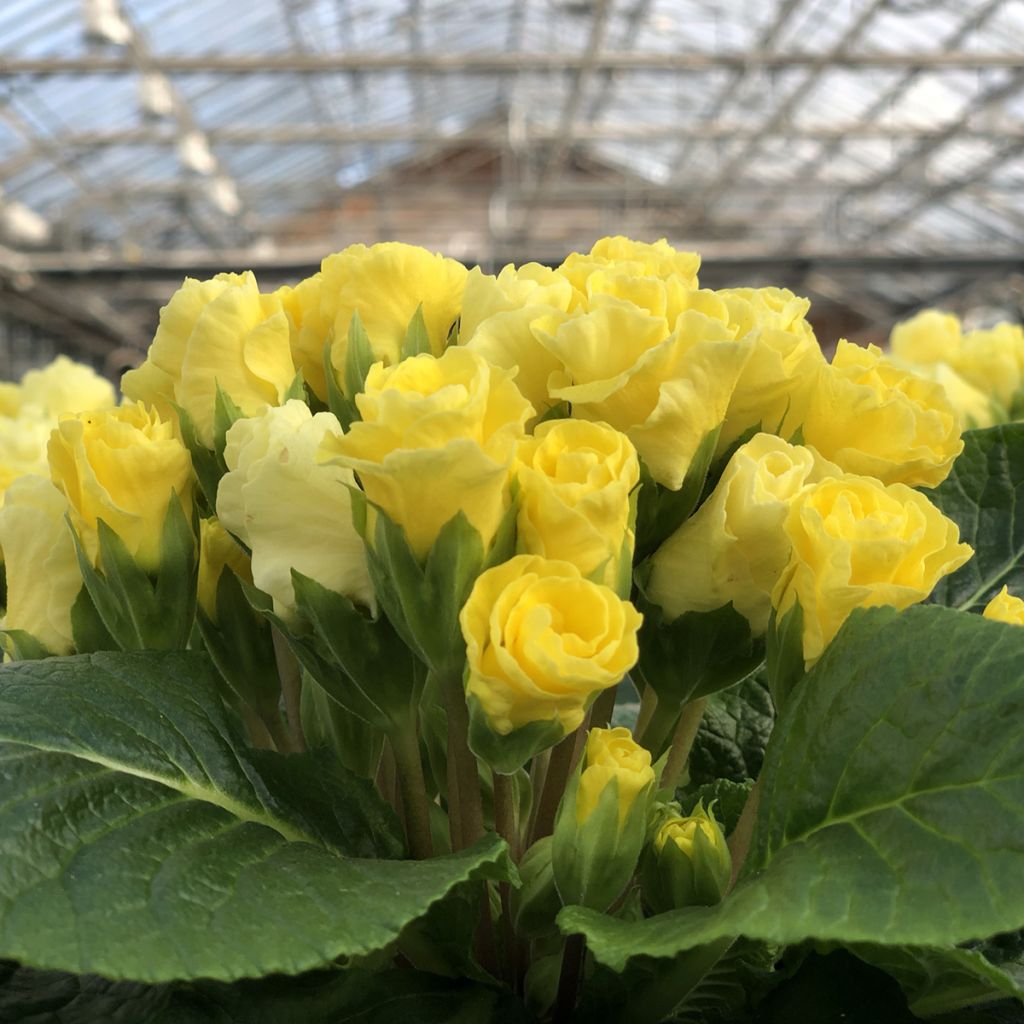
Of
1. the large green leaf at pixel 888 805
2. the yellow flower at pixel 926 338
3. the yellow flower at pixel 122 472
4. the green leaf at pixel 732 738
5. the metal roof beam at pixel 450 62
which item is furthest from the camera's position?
the metal roof beam at pixel 450 62

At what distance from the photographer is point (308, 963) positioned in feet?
0.95

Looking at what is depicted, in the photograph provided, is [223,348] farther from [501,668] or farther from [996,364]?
[996,364]

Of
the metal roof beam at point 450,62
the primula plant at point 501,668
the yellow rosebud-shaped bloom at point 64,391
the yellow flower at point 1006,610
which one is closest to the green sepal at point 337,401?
the primula plant at point 501,668

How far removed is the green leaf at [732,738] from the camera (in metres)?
0.51

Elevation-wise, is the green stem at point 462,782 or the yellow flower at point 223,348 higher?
the yellow flower at point 223,348

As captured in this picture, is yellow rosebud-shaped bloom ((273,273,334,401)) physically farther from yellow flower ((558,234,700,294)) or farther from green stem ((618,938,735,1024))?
green stem ((618,938,735,1024))

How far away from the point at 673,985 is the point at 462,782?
0.08m

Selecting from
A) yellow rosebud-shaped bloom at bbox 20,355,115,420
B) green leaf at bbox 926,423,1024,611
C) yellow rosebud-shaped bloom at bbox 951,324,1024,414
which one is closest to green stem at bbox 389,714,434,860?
green leaf at bbox 926,423,1024,611

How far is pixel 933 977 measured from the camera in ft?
1.26

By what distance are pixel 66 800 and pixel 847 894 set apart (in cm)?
20

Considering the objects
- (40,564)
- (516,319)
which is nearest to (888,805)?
(516,319)

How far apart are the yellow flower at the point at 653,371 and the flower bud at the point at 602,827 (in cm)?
9

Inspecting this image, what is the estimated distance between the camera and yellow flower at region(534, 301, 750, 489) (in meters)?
0.37

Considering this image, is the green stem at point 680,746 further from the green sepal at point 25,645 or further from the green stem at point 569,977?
the green sepal at point 25,645
